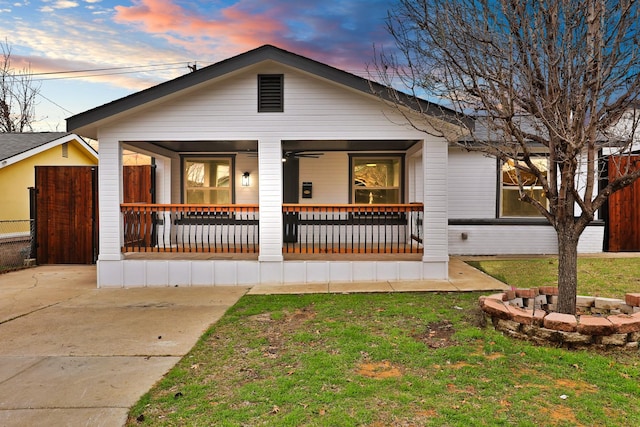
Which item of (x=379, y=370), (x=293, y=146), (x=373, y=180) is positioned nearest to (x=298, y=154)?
(x=293, y=146)

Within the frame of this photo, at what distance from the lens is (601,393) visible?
9.42ft

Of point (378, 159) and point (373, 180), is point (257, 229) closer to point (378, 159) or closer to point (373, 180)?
point (373, 180)

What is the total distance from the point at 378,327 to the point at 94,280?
19.1 feet

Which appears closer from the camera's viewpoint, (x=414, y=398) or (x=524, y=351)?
(x=414, y=398)

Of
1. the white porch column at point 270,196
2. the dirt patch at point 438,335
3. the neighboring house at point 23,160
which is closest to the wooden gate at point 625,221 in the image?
the dirt patch at point 438,335

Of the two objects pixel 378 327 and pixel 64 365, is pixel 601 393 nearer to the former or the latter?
pixel 378 327

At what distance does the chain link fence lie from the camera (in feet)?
31.1

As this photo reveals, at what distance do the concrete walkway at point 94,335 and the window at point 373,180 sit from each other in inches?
114

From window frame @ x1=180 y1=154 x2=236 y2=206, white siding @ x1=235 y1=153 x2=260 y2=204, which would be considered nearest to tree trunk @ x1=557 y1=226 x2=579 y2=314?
white siding @ x1=235 y1=153 x2=260 y2=204

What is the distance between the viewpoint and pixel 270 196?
23.3 ft

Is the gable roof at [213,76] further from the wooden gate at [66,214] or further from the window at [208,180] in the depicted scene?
the window at [208,180]

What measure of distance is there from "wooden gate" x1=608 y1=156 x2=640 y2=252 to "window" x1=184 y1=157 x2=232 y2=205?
31.7 feet

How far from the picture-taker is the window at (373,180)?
10305 mm

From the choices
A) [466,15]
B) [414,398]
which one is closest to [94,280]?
[414,398]
